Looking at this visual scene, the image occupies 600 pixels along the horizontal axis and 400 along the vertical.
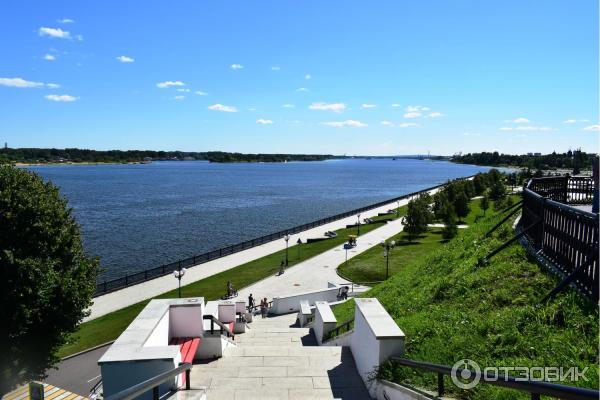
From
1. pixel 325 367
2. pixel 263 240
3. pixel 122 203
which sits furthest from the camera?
pixel 122 203

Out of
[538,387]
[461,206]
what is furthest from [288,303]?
[461,206]

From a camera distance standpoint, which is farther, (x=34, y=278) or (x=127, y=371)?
(x=34, y=278)

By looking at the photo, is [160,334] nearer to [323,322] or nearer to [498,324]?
[323,322]

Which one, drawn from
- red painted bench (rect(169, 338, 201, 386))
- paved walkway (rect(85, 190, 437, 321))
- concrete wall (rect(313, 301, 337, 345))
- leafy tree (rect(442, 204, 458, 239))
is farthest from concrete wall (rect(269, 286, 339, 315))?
leafy tree (rect(442, 204, 458, 239))

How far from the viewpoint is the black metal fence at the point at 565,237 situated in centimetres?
574

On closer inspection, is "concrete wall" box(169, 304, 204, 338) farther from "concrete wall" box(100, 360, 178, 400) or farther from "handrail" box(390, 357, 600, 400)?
"handrail" box(390, 357, 600, 400)

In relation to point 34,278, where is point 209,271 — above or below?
below

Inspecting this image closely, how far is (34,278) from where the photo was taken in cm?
1145

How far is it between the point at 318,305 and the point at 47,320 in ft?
25.5

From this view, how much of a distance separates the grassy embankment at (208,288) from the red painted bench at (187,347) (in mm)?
7576

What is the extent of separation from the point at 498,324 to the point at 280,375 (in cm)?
335

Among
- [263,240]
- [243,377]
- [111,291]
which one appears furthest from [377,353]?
[263,240]

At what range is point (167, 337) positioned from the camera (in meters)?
7.49

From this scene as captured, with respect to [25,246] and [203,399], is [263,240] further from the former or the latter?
[203,399]
